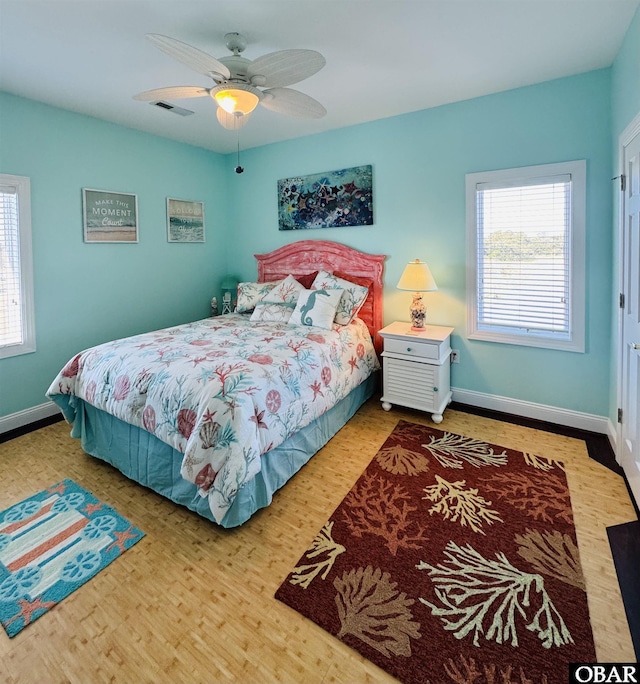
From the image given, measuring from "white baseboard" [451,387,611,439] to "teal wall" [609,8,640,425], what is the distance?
0.46 feet

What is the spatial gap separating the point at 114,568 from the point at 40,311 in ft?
8.00

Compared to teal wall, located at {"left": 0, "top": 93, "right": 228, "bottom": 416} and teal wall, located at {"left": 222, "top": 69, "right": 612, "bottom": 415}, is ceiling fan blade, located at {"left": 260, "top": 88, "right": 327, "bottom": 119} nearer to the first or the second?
teal wall, located at {"left": 222, "top": 69, "right": 612, "bottom": 415}

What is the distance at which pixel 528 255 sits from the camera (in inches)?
120

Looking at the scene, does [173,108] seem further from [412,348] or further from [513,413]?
[513,413]

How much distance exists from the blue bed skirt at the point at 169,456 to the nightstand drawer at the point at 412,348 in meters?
0.74

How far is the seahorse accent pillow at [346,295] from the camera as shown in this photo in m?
3.44

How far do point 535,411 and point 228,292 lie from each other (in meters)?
3.59

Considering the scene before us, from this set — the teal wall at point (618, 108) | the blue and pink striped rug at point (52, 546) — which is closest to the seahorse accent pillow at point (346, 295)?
the teal wall at point (618, 108)

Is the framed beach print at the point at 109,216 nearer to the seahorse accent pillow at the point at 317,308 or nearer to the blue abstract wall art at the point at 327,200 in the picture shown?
the blue abstract wall art at the point at 327,200

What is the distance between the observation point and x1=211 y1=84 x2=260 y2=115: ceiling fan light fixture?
205 centimetres

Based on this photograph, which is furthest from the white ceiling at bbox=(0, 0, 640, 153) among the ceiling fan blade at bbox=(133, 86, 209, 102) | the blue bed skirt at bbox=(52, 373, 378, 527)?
the blue bed skirt at bbox=(52, 373, 378, 527)

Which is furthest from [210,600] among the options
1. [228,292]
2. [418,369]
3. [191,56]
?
[228,292]

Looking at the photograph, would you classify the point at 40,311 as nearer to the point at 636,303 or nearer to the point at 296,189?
the point at 296,189

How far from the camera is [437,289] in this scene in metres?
3.44
